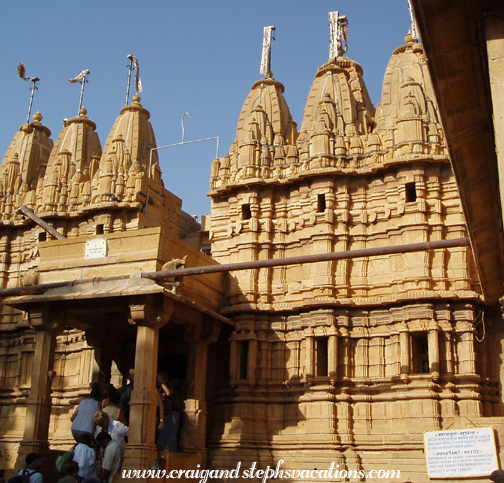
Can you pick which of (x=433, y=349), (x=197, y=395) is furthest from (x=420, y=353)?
(x=197, y=395)

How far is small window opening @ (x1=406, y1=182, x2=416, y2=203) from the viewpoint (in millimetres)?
19141

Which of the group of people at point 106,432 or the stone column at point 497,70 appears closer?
the stone column at point 497,70

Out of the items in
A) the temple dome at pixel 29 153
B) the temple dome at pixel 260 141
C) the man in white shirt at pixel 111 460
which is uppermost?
the temple dome at pixel 29 153

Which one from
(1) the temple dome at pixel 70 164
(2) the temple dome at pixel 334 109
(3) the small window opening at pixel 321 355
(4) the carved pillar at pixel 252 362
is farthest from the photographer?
(1) the temple dome at pixel 70 164

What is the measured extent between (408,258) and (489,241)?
207 inches

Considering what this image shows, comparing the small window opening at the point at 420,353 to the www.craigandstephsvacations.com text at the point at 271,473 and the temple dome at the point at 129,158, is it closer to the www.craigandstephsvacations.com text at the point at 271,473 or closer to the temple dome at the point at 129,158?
the www.craigandstephsvacations.com text at the point at 271,473

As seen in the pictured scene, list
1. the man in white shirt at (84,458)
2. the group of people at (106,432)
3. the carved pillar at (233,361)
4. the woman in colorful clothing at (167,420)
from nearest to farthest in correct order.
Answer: the group of people at (106,432) → the man in white shirt at (84,458) → the woman in colorful clothing at (167,420) → the carved pillar at (233,361)

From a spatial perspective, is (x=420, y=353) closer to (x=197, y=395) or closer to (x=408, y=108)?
(x=197, y=395)

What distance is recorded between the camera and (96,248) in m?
17.2

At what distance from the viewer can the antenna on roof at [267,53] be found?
24381mm

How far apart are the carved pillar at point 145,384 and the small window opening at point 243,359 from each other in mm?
4131

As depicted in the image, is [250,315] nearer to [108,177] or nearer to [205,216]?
[205,216]

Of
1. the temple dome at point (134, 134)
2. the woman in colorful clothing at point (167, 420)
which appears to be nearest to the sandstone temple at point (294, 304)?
the woman in colorful clothing at point (167, 420)

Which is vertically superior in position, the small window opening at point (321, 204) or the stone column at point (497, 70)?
the small window opening at point (321, 204)
